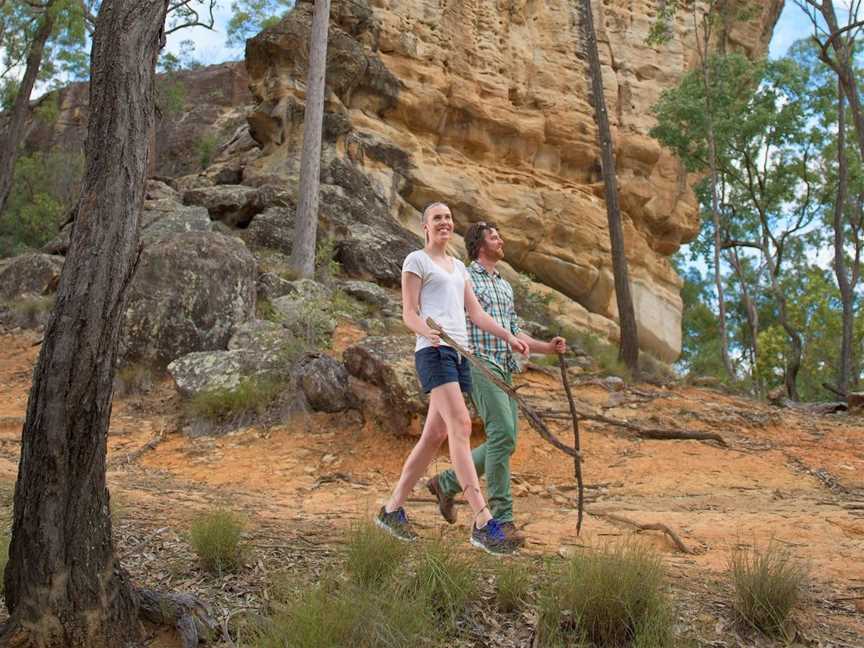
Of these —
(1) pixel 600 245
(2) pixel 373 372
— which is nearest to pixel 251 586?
(2) pixel 373 372

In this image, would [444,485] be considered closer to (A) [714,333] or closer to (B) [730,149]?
(B) [730,149]

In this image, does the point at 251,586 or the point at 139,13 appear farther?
the point at 251,586

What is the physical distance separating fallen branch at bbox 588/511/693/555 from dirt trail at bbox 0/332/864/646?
0.06 meters

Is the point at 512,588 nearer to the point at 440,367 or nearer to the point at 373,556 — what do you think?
the point at 373,556

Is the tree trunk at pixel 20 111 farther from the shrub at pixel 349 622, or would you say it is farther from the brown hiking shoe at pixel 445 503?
the shrub at pixel 349 622

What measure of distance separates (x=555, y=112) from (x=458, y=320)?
18321 millimetres

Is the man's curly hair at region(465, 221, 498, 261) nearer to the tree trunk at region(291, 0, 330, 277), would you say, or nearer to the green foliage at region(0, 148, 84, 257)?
the tree trunk at region(291, 0, 330, 277)

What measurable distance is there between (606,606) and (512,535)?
1.03 m

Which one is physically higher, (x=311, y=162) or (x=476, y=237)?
(x=311, y=162)

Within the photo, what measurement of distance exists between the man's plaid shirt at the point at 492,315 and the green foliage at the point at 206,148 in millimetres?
22715

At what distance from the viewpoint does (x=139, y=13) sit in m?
2.83

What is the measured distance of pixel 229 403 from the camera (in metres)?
8.10

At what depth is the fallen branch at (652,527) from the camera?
176 inches

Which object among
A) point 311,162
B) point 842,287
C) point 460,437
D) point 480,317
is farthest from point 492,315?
point 842,287
